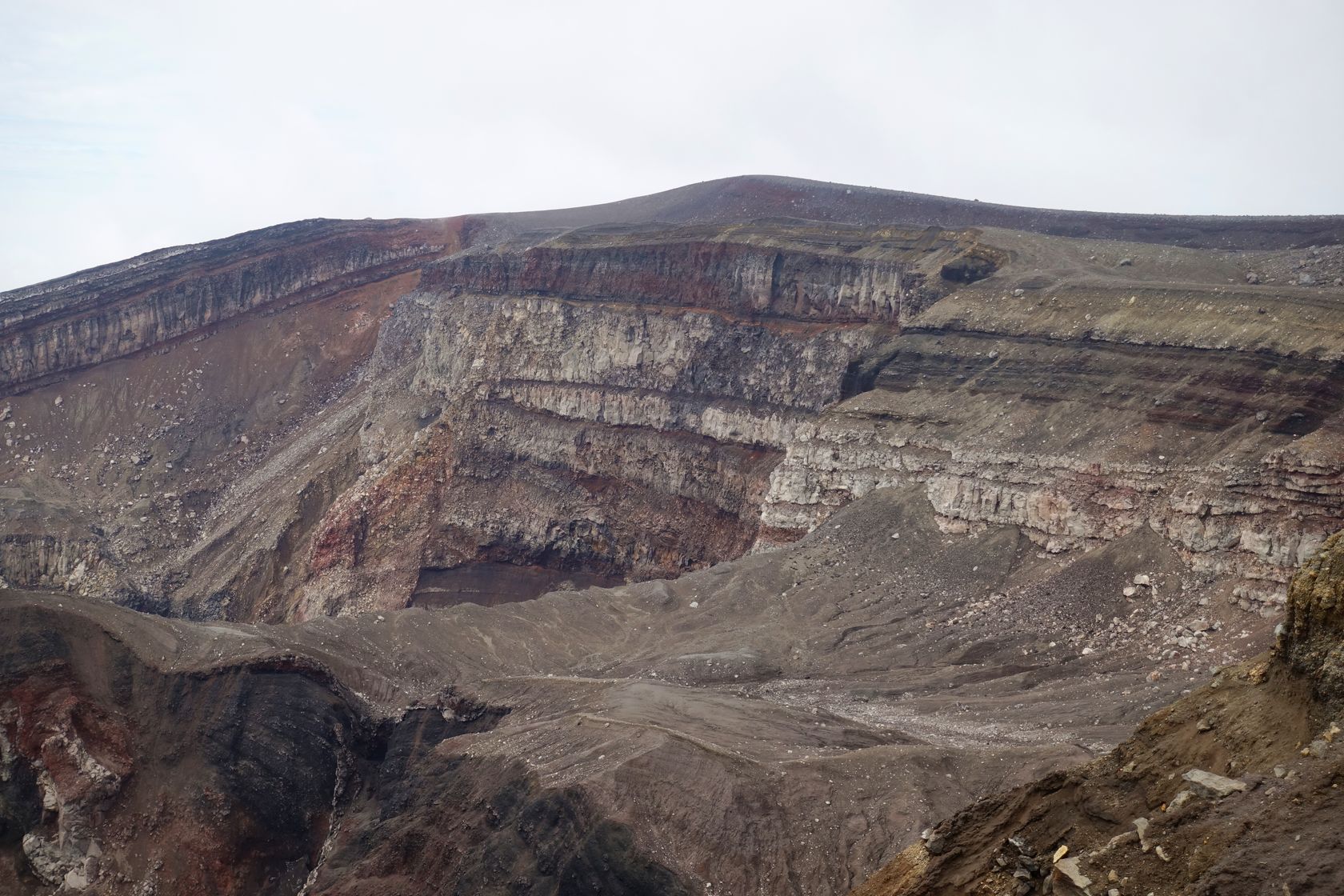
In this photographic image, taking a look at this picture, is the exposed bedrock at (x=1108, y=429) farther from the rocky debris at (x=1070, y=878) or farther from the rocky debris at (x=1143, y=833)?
the rocky debris at (x=1070, y=878)

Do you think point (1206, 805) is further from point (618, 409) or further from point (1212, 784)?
point (618, 409)

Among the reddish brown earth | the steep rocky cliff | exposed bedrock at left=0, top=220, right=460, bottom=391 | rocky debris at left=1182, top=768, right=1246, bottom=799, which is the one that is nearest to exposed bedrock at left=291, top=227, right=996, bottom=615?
the reddish brown earth

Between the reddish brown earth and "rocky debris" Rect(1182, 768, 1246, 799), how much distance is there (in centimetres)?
21

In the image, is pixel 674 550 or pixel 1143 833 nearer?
pixel 1143 833

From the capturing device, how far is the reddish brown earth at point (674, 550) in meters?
29.2

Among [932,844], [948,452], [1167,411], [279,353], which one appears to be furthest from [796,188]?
[932,844]

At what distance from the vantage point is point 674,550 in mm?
65312

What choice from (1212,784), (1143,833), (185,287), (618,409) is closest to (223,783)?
(1143,833)

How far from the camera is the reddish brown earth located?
29219 mm

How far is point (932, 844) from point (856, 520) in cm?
3612

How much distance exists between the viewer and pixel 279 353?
8650 centimetres

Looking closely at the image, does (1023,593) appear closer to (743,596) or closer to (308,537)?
(743,596)

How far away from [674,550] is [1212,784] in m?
53.6

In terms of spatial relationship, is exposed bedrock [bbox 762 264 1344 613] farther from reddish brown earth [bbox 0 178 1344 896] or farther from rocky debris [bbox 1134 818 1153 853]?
rocky debris [bbox 1134 818 1153 853]
